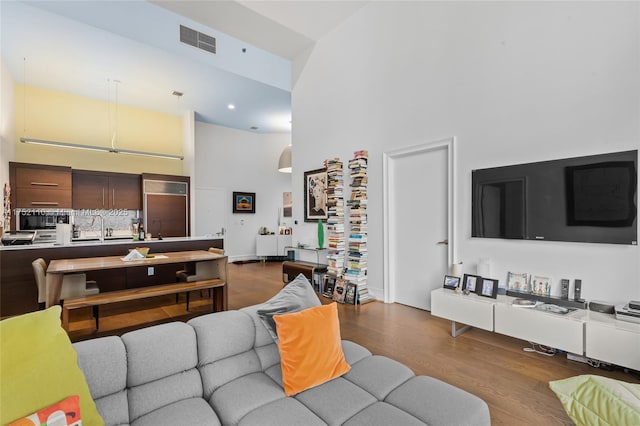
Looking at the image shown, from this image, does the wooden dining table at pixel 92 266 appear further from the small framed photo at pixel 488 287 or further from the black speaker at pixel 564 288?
the black speaker at pixel 564 288

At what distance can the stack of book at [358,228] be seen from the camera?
4.67m

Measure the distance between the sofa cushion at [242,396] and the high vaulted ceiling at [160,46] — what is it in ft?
15.7

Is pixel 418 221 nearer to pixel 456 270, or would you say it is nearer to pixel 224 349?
pixel 456 270

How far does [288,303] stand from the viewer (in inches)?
75.7

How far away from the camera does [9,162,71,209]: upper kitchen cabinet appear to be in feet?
18.6

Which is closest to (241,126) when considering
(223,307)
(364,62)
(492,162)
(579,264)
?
(364,62)

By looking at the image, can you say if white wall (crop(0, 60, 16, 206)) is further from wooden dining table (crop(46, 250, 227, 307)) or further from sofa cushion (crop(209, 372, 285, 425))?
sofa cushion (crop(209, 372, 285, 425))

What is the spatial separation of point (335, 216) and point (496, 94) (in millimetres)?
2686

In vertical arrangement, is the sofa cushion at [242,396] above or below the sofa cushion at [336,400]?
above

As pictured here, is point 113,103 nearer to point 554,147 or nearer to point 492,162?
point 492,162

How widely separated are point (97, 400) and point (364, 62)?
5.00 metres

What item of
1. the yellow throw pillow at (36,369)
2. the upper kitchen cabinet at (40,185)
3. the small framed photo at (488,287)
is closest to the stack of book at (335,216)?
the small framed photo at (488,287)

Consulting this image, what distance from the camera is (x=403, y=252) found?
4.50 m

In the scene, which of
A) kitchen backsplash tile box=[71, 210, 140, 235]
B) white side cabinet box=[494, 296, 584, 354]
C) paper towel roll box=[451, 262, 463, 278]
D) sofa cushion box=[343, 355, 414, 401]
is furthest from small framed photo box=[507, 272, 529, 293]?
kitchen backsplash tile box=[71, 210, 140, 235]
